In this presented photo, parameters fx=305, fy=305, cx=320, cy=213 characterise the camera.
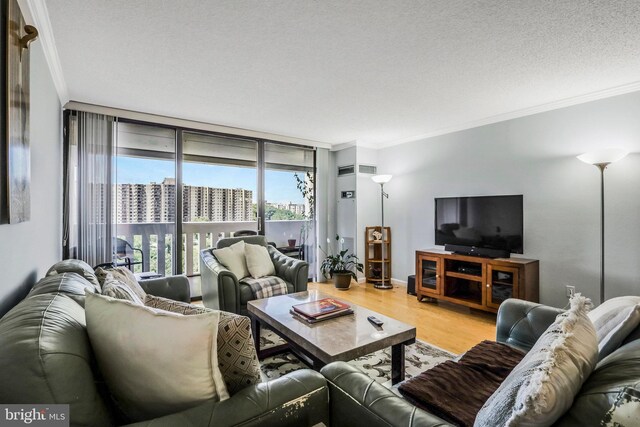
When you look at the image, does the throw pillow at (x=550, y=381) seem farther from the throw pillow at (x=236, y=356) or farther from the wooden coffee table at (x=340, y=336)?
the wooden coffee table at (x=340, y=336)

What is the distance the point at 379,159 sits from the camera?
17.2ft

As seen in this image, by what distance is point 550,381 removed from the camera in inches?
24.7

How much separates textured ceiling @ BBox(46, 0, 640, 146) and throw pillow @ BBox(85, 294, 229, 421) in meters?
1.69

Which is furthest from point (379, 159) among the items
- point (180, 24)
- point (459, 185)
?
point (180, 24)

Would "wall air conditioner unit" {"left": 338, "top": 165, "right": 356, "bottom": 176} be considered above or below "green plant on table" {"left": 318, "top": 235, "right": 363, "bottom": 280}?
above

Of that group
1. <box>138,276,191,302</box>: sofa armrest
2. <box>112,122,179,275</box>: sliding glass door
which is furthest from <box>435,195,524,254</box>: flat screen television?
<box>112,122,179,275</box>: sliding glass door

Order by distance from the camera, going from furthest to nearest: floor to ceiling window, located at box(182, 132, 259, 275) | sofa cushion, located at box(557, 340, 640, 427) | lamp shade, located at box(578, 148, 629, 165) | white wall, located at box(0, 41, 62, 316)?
floor to ceiling window, located at box(182, 132, 259, 275)
lamp shade, located at box(578, 148, 629, 165)
white wall, located at box(0, 41, 62, 316)
sofa cushion, located at box(557, 340, 640, 427)

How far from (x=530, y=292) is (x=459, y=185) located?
152 centimetres

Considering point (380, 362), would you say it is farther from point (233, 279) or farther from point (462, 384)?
point (233, 279)

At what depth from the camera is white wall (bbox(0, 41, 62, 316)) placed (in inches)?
51.4

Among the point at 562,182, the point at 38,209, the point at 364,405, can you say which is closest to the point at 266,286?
the point at 38,209

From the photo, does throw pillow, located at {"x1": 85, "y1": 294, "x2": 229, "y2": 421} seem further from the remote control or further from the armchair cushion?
the armchair cushion

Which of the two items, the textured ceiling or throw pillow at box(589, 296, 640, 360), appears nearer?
throw pillow at box(589, 296, 640, 360)

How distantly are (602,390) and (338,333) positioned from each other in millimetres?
1360
